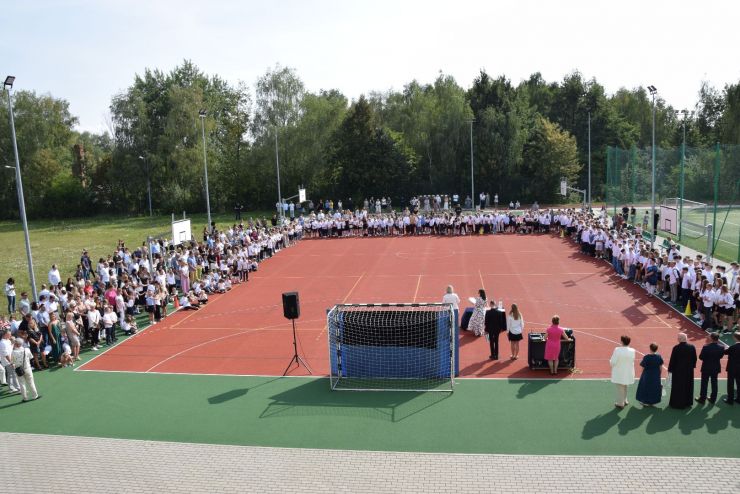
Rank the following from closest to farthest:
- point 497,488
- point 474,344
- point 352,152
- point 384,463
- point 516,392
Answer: point 497,488
point 384,463
point 516,392
point 474,344
point 352,152

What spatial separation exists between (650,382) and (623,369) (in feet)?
2.05

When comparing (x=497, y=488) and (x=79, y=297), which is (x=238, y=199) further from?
(x=497, y=488)

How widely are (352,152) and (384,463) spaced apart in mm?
49693

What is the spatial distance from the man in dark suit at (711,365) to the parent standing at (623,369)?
4.56ft

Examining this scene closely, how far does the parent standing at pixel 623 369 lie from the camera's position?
11.2 metres

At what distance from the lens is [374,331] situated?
44.4ft

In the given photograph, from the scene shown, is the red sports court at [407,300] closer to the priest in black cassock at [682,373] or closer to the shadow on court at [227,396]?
the shadow on court at [227,396]

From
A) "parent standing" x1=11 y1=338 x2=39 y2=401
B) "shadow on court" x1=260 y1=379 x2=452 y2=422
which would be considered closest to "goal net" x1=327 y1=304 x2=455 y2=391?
"shadow on court" x1=260 y1=379 x2=452 y2=422

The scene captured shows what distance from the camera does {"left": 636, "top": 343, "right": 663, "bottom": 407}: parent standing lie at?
1120cm

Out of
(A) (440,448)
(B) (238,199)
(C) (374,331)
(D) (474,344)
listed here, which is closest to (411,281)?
(D) (474,344)

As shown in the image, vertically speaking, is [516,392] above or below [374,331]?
below

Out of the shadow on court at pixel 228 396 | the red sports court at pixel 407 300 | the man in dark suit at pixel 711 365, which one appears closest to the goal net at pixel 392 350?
the red sports court at pixel 407 300

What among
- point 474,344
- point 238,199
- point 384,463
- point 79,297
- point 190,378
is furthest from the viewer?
point 238,199

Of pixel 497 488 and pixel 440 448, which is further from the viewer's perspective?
pixel 440 448
